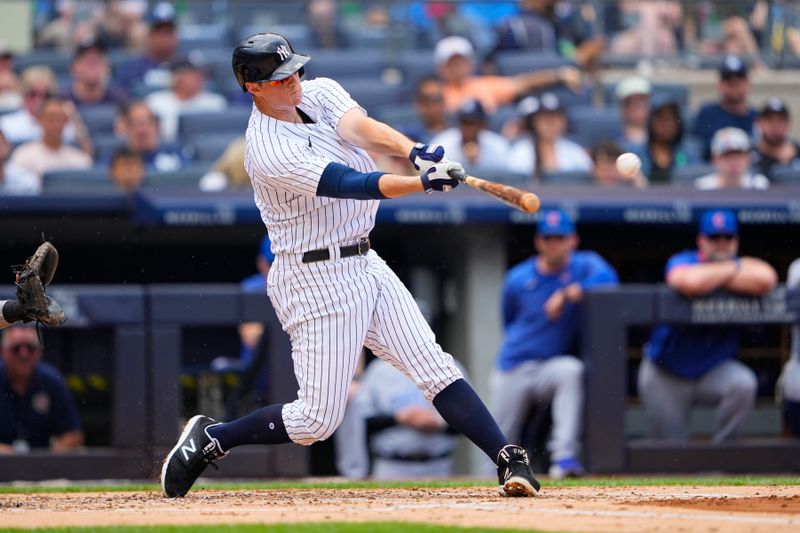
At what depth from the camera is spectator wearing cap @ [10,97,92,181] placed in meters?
8.52

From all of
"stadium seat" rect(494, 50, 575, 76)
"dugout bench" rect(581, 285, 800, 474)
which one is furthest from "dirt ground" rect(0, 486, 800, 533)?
"stadium seat" rect(494, 50, 575, 76)

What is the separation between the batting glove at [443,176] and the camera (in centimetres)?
428

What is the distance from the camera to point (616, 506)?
458 cm

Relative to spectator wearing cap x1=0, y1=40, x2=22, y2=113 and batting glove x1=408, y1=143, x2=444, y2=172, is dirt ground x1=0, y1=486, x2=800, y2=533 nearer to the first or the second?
batting glove x1=408, y1=143, x2=444, y2=172

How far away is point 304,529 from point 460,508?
0.72m

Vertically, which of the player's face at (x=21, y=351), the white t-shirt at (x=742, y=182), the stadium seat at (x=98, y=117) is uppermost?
the stadium seat at (x=98, y=117)

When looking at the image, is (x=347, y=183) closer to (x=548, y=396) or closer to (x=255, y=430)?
(x=255, y=430)

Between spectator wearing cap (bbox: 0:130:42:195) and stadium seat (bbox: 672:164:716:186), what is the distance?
154 inches

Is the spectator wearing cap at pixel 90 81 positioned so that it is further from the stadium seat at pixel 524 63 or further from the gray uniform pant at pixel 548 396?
the gray uniform pant at pixel 548 396

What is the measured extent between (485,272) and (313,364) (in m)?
3.65

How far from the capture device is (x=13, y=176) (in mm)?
8258

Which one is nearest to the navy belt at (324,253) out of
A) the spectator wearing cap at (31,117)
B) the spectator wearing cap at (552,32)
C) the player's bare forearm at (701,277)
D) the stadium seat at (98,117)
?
the player's bare forearm at (701,277)

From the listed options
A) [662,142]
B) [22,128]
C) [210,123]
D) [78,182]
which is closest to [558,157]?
[662,142]

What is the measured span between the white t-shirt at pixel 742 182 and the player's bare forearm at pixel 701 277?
815mm
